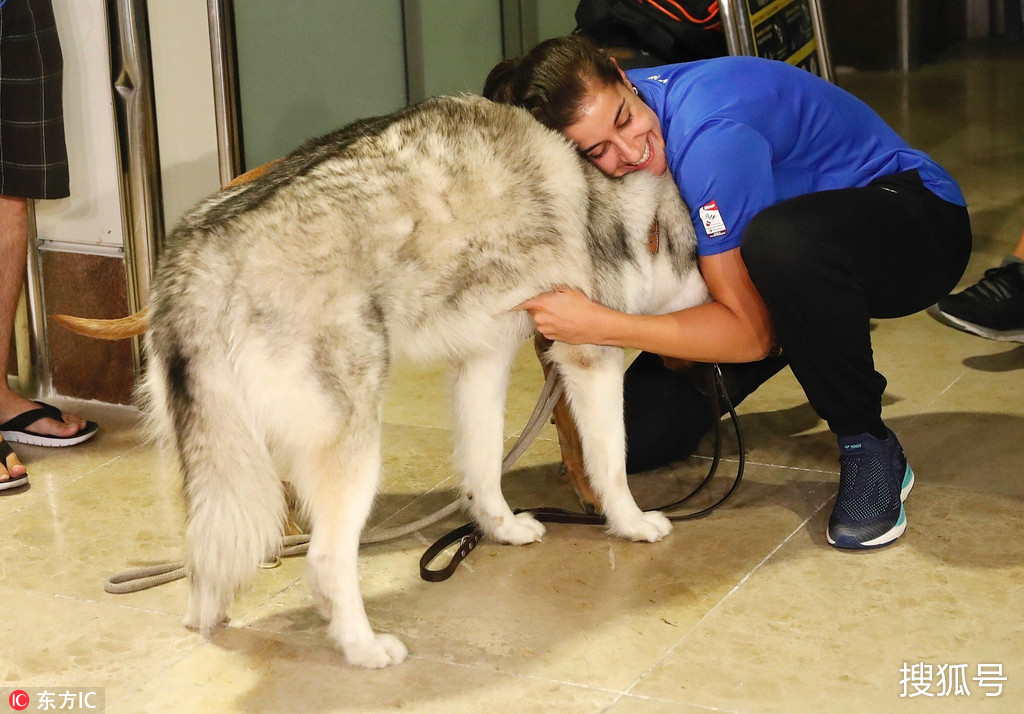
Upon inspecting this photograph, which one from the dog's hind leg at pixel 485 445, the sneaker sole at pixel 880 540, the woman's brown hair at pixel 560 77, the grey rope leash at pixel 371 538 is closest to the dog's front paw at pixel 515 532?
the dog's hind leg at pixel 485 445

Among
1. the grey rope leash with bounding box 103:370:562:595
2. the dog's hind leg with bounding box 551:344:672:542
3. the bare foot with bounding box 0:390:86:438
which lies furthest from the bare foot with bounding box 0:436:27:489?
the dog's hind leg with bounding box 551:344:672:542

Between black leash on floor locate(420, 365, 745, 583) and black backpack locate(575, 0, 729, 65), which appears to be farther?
black backpack locate(575, 0, 729, 65)

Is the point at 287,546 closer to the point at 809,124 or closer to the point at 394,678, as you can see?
the point at 394,678

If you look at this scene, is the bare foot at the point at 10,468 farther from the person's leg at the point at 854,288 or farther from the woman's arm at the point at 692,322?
the person's leg at the point at 854,288

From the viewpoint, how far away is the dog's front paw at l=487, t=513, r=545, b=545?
2.90 metres

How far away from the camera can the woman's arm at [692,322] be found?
2641 millimetres

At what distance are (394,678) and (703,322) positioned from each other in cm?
109

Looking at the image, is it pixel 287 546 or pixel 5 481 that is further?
pixel 5 481

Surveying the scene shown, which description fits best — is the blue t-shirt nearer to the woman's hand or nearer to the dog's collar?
the dog's collar

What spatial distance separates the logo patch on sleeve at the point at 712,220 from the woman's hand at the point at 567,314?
0.30 metres

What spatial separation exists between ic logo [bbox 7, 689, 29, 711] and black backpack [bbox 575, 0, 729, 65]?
264 centimetres

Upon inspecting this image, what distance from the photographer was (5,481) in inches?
130

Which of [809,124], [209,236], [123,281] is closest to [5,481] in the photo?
[123,281]

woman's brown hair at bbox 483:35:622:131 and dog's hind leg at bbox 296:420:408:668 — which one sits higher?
woman's brown hair at bbox 483:35:622:131
